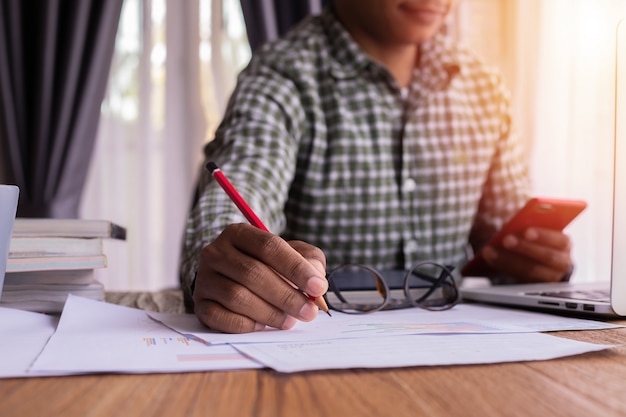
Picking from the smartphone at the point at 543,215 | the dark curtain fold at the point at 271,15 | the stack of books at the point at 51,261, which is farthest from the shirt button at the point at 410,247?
the dark curtain fold at the point at 271,15

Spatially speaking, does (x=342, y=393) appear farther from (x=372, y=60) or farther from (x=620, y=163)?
(x=372, y=60)

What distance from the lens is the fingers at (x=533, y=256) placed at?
3.93ft

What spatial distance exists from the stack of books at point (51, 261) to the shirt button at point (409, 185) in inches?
29.0

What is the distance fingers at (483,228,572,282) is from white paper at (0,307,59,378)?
0.77m

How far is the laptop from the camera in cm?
72

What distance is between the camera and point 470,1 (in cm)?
285

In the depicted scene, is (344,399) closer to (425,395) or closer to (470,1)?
(425,395)

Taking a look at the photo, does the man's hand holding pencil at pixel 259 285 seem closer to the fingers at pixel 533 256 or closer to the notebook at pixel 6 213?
the notebook at pixel 6 213

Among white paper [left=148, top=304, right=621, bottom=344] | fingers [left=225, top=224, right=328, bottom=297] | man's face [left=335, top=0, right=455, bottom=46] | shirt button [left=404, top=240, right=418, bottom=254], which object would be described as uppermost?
man's face [left=335, top=0, right=455, bottom=46]

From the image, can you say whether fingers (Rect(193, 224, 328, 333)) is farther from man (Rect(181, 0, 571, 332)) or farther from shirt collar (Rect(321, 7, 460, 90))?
shirt collar (Rect(321, 7, 460, 90))

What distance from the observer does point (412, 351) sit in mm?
574

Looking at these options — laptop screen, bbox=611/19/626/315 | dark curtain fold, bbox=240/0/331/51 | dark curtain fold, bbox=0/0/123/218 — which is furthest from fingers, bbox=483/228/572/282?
dark curtain fold, bbox=0/0/123/218

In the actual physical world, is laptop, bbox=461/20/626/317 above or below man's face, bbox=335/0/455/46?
below

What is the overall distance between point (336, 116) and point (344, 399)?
3.47 feet
